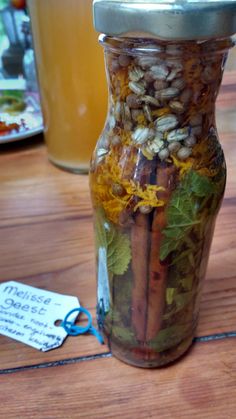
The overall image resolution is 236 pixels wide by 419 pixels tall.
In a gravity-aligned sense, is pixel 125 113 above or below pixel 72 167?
above

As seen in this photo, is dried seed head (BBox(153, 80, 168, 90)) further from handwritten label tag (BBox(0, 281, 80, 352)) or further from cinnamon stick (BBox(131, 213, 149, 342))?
handwritten label tag (BBox(0, 281, 80, 352))

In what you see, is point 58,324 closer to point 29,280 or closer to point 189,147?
point 29,280

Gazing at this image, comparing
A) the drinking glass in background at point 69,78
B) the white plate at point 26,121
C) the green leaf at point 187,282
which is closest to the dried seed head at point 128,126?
the green leaf at point 187,282

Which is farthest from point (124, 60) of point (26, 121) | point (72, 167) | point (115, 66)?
point (26, 121)

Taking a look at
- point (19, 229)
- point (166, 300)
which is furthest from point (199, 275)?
point (19, 229)

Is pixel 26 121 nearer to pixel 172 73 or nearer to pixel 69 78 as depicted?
pixel 69 78

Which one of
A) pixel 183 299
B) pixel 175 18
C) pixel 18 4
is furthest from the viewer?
pixel 18 4
